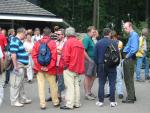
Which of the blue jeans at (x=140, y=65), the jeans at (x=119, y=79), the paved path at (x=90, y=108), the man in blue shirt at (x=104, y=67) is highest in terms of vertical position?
the man in blue shirt at (x=104, y=67)

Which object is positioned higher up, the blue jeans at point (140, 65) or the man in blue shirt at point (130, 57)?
the man in blue shirt at point (130, 57)

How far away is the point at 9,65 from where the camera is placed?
12.3m

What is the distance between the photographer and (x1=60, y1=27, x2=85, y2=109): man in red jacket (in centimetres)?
1200

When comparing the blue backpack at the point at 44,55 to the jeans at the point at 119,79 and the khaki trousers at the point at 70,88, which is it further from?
the jeans at the point at 119,79

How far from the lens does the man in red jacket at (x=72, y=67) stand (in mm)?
12000

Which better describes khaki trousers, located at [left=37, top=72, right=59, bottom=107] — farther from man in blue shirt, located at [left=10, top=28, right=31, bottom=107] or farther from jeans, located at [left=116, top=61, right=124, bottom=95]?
jeans, located at [left=116, top=61, right=124, bottom=95]

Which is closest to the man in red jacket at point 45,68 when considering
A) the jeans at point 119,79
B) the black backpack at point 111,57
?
the black backpack at point 111,57

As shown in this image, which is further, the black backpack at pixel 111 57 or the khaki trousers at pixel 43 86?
the black backpack at pixel 111 57

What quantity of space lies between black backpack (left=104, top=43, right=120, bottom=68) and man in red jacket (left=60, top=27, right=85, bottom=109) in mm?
606

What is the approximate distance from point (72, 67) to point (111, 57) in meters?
0.98

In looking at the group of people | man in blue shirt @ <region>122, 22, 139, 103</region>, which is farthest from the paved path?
man in blue shirt @ <region>122, 22, 139, 103</region>

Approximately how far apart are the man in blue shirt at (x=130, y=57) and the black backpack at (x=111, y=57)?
19.7 inches

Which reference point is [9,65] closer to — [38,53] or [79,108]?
[38,53]

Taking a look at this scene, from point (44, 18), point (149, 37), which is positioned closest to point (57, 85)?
point (149, 37)
